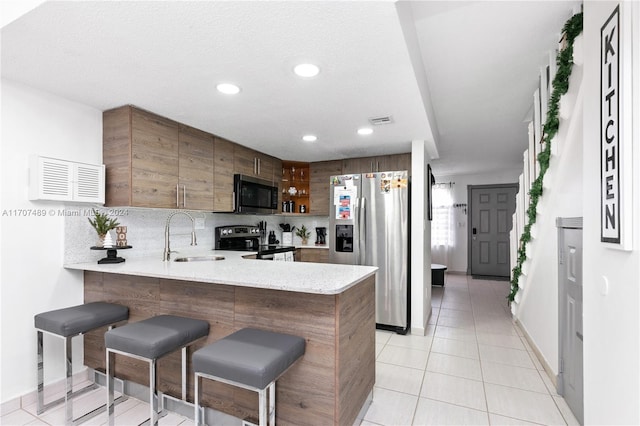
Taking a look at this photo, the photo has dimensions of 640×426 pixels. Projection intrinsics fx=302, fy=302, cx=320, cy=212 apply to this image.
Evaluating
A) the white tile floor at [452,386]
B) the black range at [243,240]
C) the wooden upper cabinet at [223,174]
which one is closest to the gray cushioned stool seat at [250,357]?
the white tile floor at [452,386]

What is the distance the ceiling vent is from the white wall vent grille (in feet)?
7.67

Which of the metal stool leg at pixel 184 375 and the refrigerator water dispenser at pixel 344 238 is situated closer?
the metal stool leg at pixel 184 375

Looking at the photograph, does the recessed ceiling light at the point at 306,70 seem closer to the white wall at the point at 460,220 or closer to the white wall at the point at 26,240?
the white wall at the point at 26,240

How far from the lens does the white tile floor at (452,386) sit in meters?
1.96

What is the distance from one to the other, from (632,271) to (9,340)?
3442 millimetres

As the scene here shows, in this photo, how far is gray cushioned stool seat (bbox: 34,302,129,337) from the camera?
6.21 ft

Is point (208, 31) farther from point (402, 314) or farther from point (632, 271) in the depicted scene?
point (402, 314)

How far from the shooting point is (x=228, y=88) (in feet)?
7.05

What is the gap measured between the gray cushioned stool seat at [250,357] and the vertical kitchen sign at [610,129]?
1.47 m

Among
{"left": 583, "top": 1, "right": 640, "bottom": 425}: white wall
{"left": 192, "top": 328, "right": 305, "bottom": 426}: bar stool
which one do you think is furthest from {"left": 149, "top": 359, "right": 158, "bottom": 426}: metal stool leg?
{"left": 583, "top": 1, "right": 640, "bottom": 425}: white wall

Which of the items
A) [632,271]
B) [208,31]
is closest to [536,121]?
[632,271]

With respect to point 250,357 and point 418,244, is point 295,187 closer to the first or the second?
point 418,244

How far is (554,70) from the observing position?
7.05ft

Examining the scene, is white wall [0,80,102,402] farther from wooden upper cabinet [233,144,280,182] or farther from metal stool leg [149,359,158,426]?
wooden upper cabinet [233,144,280,182]
